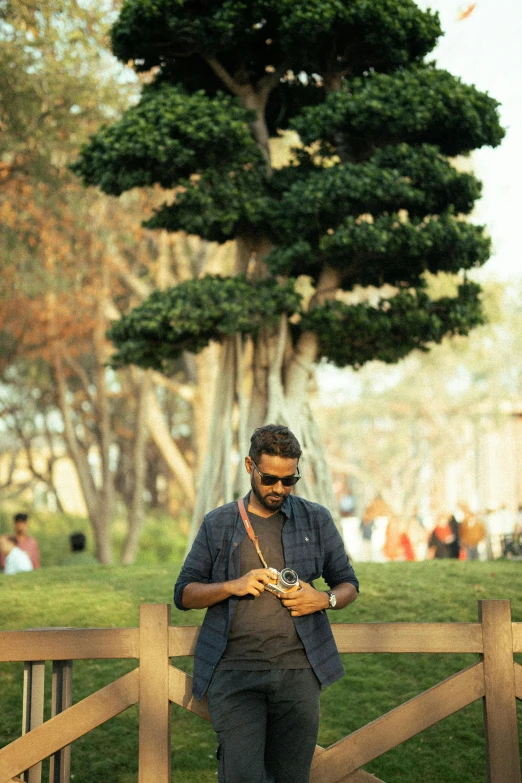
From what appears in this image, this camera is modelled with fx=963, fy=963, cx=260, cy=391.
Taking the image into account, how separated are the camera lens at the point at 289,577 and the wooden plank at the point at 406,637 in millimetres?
640

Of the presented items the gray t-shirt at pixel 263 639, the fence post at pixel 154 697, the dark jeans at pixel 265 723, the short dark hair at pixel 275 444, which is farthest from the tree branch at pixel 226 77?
the dark jeans at pixel 265 723

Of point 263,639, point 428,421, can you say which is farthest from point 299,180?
point 428,421

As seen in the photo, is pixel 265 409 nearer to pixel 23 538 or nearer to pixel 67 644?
pixel 23 538

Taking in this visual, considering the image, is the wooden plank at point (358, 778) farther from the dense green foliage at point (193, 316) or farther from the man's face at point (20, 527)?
the man's face at point (20, 527)

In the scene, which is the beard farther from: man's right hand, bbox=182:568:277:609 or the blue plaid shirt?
man's right hand, bbox=182:568:277:609

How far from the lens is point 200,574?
166 inches

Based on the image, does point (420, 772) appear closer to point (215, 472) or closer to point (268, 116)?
point (215, 472)

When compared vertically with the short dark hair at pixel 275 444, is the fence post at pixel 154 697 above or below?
below

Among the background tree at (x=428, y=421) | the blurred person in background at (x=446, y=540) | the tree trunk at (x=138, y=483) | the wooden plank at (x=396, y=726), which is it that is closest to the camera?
the wooden plank at (x=396, y=726)

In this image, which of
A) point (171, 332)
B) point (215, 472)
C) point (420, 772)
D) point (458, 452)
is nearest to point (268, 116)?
point (171, 332)

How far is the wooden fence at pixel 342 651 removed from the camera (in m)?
4.56

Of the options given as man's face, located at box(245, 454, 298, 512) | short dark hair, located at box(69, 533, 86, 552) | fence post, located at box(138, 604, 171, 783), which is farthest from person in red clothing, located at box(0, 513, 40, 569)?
man's face, located at box(245, 454, 298, 512)

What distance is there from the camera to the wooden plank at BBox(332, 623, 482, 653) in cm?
455

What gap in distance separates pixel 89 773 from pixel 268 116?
363 inches
